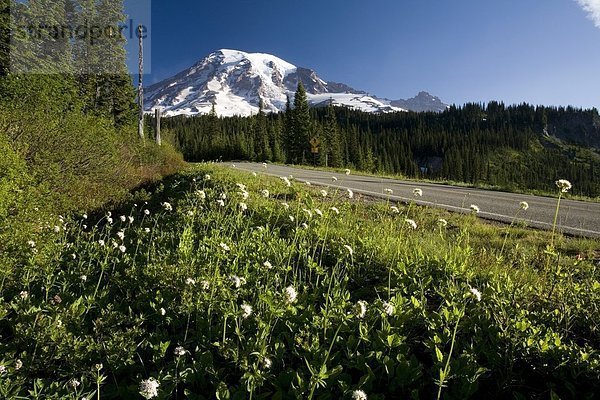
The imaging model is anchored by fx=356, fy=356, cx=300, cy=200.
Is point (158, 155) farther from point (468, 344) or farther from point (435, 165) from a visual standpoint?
point (435, 165)

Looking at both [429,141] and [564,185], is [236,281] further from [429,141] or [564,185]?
[429,141]

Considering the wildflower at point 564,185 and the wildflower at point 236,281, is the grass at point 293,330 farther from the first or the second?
the wildflower at point 564,185

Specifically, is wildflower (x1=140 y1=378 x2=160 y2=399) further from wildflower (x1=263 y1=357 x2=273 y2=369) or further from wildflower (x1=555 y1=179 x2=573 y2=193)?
wildflower (x1=555 y1=179 x2=573 y2=193)

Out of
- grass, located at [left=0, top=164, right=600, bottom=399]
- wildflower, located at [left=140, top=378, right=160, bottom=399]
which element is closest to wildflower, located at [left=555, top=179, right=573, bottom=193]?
grass, located at [left=0, top=164, right=600, bottom=399]

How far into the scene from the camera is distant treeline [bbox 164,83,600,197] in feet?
220

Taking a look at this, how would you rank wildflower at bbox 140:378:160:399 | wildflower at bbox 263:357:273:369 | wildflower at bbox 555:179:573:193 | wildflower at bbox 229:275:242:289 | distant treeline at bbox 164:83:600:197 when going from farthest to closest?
1. distant treeline at bbox 164:83:600:197
2. wildflower at bbox 555:179:573:193
3. wildflower at bbox 229:275:242:289
4. wildflower at bbox 263:357:273:369
5. wildflower at bbox 140:378:160:399

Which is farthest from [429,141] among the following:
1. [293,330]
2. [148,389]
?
[148,389]

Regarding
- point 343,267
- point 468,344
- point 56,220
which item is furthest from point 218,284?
point 56,220

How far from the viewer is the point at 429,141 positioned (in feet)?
482

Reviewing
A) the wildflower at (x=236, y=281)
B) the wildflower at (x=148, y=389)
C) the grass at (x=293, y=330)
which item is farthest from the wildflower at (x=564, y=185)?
the wildflower at (x=148, y=389)

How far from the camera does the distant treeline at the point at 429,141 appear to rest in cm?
6700

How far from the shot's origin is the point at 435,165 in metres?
145

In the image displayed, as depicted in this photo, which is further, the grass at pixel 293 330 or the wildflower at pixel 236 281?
the wildflower at pixel 236 281

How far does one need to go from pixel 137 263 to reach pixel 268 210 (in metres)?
2.19
